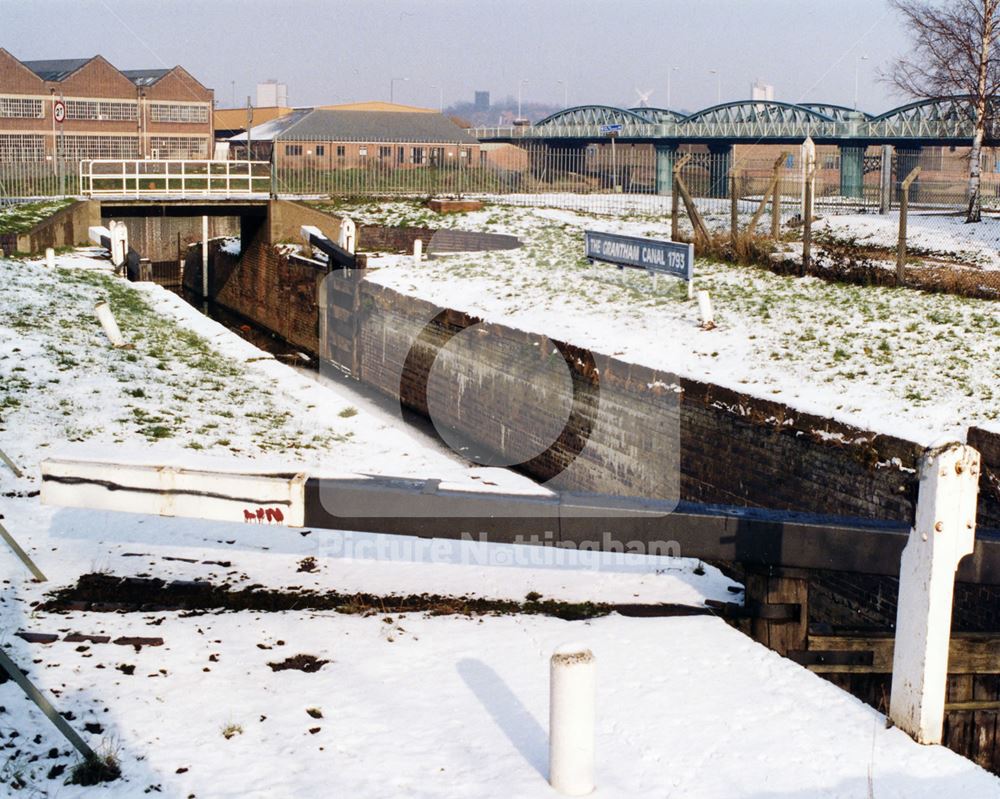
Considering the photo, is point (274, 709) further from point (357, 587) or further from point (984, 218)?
point (984, 218)

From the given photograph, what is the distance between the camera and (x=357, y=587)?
723 cm

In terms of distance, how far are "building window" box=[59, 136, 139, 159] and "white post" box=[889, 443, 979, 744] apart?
65.2 m

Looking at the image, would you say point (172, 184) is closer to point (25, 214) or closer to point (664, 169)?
point (25, 214)

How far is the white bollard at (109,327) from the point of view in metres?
16.5

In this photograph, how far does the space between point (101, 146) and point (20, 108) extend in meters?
4.75

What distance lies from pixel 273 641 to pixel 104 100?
66.2m

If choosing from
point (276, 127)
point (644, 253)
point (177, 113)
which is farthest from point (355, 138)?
point (644, 253)

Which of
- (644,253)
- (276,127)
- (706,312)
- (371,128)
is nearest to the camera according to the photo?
(706,312)

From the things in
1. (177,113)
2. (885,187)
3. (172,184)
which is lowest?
(885,187)

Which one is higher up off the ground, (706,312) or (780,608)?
(706,312)

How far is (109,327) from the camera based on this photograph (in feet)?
54.8

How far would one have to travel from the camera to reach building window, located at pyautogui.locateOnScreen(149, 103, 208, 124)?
2675 inches

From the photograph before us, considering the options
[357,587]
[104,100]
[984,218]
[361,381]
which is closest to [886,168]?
[984,218]

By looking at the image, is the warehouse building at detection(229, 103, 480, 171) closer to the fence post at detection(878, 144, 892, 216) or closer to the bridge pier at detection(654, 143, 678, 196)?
the bridge pier at detection(654, 143, 678, 196)
